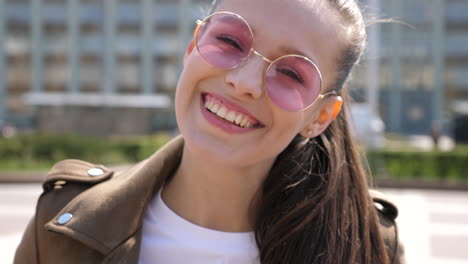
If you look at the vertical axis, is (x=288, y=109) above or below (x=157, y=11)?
above

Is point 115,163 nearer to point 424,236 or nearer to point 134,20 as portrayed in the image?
point 424,236

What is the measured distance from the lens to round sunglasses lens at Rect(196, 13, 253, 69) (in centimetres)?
155

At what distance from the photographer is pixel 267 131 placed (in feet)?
5.20

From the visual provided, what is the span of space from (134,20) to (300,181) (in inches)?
1758

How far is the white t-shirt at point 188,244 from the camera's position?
171 centimetres

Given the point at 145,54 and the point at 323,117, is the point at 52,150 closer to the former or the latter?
the point at 323,117

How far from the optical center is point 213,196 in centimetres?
179

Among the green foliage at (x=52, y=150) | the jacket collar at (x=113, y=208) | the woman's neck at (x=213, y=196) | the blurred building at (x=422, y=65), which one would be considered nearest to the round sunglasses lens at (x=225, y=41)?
the woman's neck at (x=213, y=196)

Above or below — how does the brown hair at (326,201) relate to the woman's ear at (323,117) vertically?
below

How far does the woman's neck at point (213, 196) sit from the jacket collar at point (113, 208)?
0.35 feet

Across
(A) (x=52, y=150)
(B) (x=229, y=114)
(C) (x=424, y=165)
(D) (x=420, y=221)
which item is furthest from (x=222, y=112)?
(A) (x=52, y=150)

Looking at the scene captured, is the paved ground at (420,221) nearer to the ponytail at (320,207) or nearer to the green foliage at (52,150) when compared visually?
the green foliage at (52,150)

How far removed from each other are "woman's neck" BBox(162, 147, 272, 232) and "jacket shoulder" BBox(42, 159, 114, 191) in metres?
0.26

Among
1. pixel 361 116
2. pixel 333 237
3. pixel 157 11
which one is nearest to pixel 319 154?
pixel 333 237
